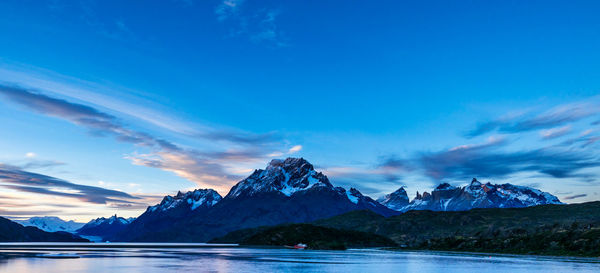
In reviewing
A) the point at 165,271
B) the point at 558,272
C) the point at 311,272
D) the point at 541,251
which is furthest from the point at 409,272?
the point at 541,251

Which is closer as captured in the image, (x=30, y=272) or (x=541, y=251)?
(x=30, y=272)

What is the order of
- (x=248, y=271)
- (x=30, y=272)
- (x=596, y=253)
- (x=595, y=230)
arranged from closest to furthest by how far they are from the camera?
(x=30, y=272) < (x=248, y=271) < (x=596, y=253) < (x=595, y=230)

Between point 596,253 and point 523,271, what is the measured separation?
8311cm

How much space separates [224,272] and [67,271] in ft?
93.1

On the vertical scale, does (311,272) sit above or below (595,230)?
below

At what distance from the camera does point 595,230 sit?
609ft

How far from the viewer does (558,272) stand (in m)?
95.8

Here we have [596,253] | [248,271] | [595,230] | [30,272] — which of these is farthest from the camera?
[595,230]

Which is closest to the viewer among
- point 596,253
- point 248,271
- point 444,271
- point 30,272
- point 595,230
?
point 30,272

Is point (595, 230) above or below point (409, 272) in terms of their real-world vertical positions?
above

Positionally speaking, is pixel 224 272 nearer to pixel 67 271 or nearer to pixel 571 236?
→ pixel 67 271

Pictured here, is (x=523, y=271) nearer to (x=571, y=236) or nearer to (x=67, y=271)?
(x=67, y=271)

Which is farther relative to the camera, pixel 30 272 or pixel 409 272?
pixel 409 272

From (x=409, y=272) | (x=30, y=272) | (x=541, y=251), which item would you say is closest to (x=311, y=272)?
(x=409, y=272)
